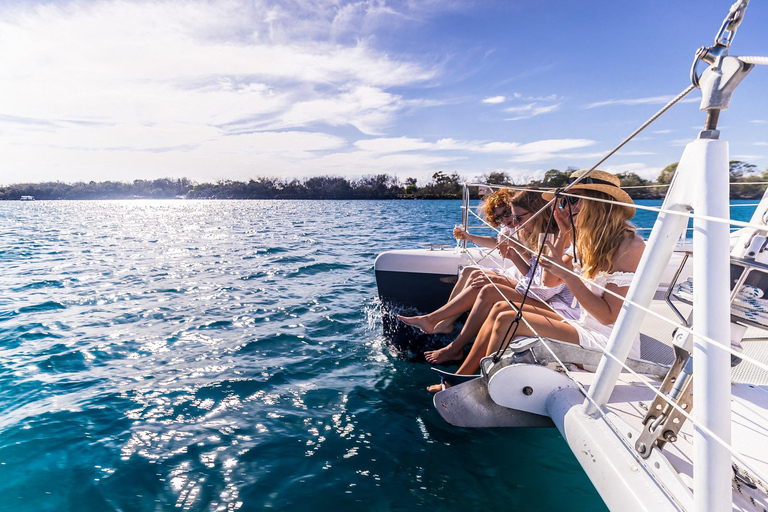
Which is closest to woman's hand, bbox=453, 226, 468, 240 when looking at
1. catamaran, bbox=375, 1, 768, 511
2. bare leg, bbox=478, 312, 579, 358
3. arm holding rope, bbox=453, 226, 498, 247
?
arm holding rope, bbox=453, 226, 498, 247

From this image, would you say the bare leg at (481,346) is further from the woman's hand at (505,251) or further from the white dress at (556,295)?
the woman's hand at (505,251)

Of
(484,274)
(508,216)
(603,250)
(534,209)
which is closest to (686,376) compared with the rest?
(603,250)

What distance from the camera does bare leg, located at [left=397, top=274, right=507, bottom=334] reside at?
3164 mm

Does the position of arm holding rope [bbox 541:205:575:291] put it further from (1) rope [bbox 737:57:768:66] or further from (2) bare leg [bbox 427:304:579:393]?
(1) rope [bbox 737:57:768:66]

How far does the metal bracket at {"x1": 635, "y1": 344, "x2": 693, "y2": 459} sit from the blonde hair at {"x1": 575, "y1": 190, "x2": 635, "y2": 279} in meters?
0.83

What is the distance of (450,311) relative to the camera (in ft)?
10.6

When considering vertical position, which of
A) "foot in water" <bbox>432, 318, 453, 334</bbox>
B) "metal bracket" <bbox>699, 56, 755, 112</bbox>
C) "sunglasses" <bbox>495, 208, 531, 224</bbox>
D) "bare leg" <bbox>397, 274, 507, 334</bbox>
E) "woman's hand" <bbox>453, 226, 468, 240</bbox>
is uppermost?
"metal bracket" <bbox>699, 56, 755, 112</bbox>

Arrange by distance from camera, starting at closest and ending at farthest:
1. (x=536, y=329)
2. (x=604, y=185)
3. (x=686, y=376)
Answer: (x=686, y=376) < (x=604, y=185) < (x=536, y=329)

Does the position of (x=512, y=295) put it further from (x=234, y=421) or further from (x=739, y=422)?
(x=234, y=421)

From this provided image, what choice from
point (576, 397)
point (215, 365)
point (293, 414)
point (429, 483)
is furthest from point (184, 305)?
point (576, 397)

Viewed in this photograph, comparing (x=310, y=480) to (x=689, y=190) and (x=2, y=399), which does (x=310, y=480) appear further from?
(x=2, y=399)

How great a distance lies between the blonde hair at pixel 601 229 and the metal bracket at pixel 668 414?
0.83m

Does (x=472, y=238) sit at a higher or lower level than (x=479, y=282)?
higher

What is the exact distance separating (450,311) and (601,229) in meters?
1.39
